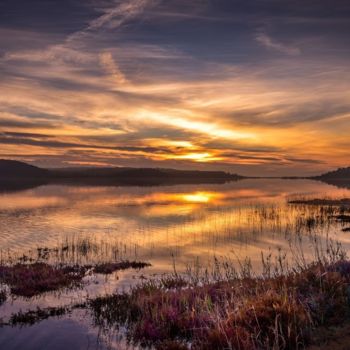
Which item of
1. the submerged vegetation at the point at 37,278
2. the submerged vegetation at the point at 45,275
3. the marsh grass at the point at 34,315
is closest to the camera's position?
the marsh grass at the point at 34,315

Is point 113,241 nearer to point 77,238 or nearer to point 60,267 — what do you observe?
point 77,238

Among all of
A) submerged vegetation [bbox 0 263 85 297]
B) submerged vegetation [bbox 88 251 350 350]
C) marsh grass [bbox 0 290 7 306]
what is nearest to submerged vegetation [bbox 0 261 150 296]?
submerged vegetation [bbox 0 263 85 297]

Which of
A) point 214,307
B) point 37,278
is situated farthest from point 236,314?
point 37,278

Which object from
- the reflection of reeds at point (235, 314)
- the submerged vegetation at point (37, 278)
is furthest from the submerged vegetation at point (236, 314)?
the submerged vegetation at point (37, 278)

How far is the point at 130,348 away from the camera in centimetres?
1193

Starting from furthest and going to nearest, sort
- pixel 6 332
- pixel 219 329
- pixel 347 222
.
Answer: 1. pixel 347 222
2. pixel 6 332
3. pixel 219 329

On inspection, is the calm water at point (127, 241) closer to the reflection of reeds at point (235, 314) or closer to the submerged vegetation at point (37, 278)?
the submerged vegetation at point (37, 278)

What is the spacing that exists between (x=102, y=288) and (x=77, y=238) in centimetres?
1987

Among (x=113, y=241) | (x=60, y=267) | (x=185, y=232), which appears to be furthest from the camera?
(x=185, y=232)

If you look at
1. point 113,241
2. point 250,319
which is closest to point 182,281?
point 250,319

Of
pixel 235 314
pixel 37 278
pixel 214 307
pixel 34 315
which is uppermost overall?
pixel 235 314

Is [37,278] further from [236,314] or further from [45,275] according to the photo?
[236,314]

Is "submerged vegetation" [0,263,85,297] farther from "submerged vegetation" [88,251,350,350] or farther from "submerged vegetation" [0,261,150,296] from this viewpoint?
"submerged vegetation" [88,251,350,350]

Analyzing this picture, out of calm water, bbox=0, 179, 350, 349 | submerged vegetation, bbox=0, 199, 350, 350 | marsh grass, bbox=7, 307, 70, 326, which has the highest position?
submerged vegetation, bbox=0, 199, 350, 350
